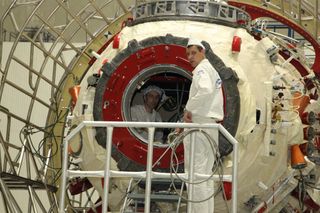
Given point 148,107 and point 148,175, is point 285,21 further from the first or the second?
point 148,175

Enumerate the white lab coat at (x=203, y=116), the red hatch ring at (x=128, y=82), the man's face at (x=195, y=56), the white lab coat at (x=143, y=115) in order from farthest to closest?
1. the white lab coat at (x=143, y=115)
2. the red hatch ring at (x=128, y=82)
3. the man's face at (x=195, y=56)
4. the white lab coat at (x=203, y=116)

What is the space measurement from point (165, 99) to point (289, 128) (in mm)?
1469

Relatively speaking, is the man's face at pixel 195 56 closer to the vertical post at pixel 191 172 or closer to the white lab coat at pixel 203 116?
the white lab coat at pixel 203 116

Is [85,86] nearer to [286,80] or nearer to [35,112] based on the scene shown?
[286,80]

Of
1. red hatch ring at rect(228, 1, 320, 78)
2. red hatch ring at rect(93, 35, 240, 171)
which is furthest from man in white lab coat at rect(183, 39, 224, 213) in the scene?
red hatch ring at rect(228, 1, 320, 78)

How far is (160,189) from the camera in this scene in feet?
16.2

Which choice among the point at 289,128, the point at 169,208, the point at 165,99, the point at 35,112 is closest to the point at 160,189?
the point at 169,208

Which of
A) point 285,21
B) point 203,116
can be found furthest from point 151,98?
point 285,21

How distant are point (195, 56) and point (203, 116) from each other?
476 mm

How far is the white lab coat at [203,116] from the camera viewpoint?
4.64m

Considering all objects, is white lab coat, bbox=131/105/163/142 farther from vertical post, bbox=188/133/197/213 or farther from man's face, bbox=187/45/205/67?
vertical post, bbox=188/133/197/213

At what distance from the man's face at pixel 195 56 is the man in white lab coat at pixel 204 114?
0.05 m

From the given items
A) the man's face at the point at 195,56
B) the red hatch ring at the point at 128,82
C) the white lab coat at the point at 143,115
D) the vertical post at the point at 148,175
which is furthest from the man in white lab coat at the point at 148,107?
the vertical post at the point at 148,175

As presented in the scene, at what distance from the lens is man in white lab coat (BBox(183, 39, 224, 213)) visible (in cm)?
465
